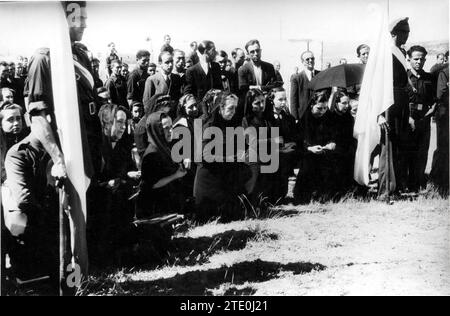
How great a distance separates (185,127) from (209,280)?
130cm

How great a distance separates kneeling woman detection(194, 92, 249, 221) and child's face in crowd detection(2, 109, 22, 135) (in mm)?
1503

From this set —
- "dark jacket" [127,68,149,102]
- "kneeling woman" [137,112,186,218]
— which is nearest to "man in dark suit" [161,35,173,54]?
"dark jacket" [127,68,149,102]

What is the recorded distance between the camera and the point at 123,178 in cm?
470

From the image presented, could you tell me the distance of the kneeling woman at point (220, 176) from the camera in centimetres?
476

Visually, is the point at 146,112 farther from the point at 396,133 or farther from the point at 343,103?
the point at 396,133

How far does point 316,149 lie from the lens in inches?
194

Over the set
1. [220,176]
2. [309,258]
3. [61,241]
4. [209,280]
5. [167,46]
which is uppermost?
[167,46]

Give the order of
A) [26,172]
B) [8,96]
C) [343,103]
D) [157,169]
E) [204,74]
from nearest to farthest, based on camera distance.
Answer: [26,172] → [8,96] → [157,169] → [204,74] → [343,103]

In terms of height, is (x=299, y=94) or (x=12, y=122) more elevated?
(x=299, y=94)

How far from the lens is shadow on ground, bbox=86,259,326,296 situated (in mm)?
4582

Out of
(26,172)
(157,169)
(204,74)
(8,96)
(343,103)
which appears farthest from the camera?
(343,103)

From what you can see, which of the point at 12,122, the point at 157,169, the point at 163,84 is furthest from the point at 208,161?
the point at 12,122

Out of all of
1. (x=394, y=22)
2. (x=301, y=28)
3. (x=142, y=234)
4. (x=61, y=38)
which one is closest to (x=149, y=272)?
(x=142, y=234)
